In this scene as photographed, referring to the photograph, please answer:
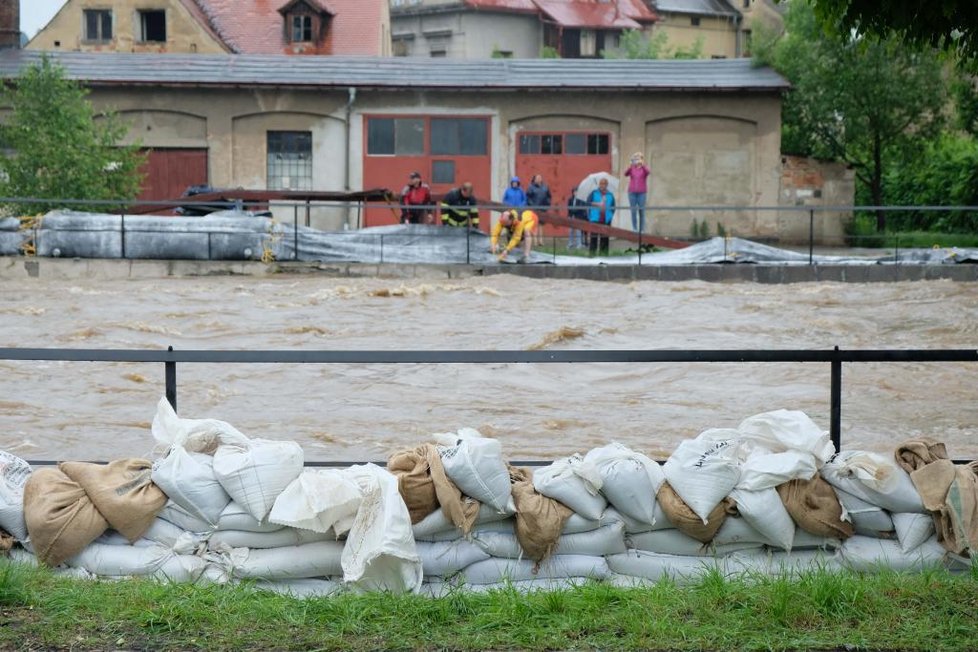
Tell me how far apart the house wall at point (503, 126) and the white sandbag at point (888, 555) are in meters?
32.8

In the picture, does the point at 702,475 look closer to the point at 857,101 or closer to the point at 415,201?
the point at 415,201

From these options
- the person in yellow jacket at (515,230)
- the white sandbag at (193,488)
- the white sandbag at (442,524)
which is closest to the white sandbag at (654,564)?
the white sandbag at (442,524)

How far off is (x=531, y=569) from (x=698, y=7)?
85159mm

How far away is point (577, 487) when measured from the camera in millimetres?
5379

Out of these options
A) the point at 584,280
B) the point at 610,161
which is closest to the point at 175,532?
the point at 584,280

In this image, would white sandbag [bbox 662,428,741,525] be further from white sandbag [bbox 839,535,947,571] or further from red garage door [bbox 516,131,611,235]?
red garage door [bbox 516,131,611,235]

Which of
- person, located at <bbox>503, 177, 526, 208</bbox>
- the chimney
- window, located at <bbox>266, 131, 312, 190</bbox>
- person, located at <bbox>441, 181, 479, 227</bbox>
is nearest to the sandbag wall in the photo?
person, located at <bbox>441, 181, 479, 227</bbox>

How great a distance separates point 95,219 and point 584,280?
9.32 m

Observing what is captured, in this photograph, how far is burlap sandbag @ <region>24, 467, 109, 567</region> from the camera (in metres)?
5.20

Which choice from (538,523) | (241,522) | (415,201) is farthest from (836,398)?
(415,201)

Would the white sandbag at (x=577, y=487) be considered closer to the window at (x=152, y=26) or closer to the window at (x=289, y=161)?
the window at (x=289, y=161)

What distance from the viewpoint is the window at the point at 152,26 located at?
5016cm

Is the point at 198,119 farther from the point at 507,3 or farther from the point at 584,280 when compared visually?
the point at 507,3

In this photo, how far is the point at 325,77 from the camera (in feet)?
127
